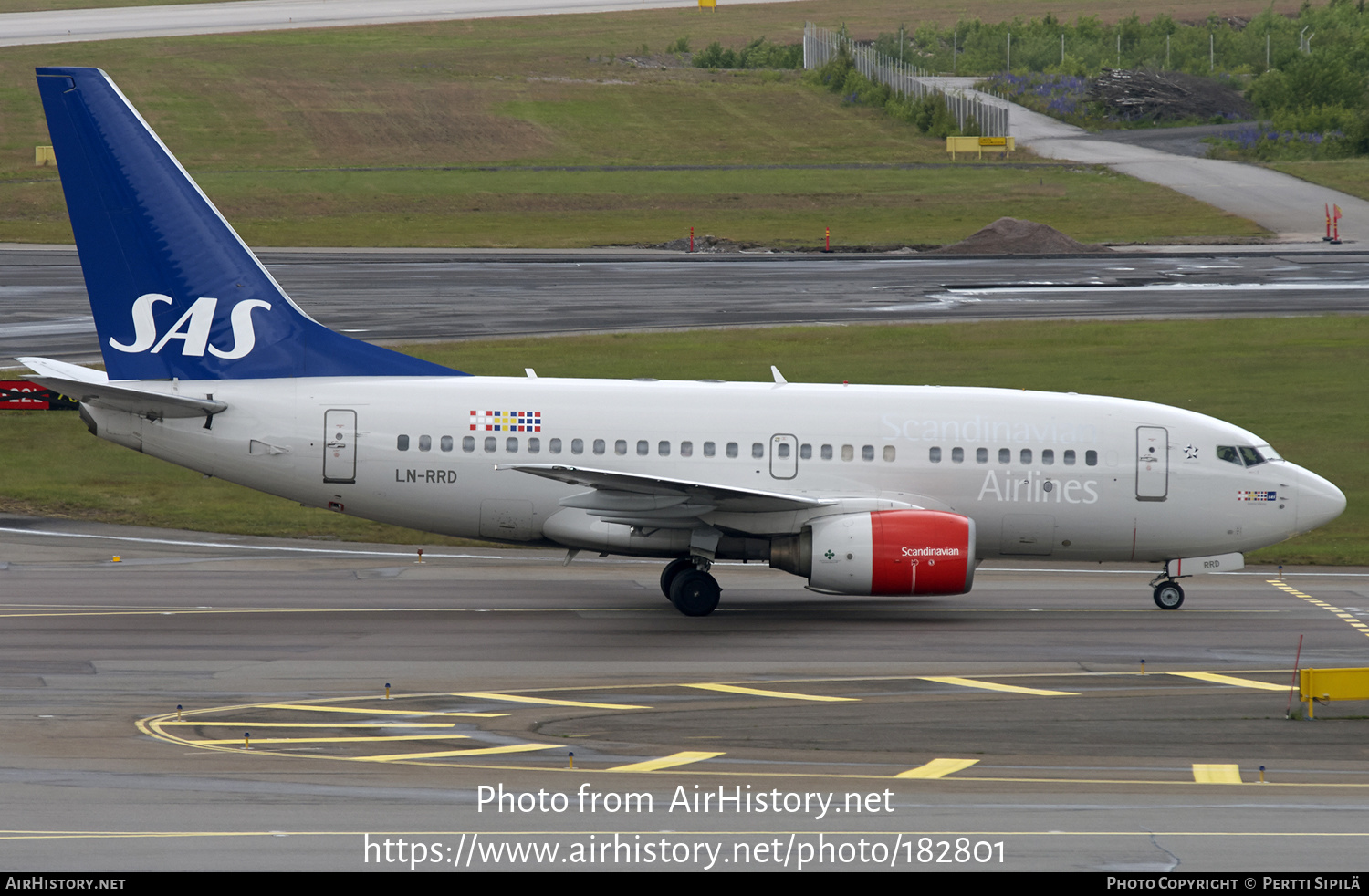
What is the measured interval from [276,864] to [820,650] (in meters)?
11.8

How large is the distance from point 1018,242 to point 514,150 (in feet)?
134

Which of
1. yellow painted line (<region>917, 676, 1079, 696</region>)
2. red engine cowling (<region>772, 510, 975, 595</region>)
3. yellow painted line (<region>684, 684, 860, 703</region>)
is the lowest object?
yellow painted line (<region>917, 676, 1079, 696</region>)

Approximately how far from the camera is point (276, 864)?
14.7 metres

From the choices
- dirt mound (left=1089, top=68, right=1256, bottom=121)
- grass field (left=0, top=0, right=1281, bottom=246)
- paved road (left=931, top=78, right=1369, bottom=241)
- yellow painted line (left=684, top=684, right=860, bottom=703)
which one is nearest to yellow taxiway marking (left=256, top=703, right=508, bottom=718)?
yellow painted line (left=684, top=684, right=860, bottom=703)

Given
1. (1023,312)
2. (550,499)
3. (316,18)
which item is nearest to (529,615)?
(550,499)

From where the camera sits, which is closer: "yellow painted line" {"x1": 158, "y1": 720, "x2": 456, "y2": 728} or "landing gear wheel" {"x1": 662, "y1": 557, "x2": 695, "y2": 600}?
"yellow painted line" {"x1": 158, "y1": 720, "x2": 456, "y2": 728}

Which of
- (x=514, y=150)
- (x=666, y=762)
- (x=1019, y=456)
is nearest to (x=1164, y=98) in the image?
(x=514, y=150)

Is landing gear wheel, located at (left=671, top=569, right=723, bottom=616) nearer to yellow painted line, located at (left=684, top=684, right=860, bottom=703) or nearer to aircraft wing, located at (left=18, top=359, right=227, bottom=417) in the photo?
yellow painted line, located at (left=684, top=684, right=860, bottom=703)

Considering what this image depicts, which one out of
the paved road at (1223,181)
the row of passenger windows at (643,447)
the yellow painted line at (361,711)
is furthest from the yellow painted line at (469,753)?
the paved road at (1223,181)

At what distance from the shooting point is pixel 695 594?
26859mm

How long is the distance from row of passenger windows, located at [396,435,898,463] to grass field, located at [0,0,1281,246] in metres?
50.2

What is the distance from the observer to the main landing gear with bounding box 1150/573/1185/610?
28.0 m

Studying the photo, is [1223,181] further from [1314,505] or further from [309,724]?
[309,724]
